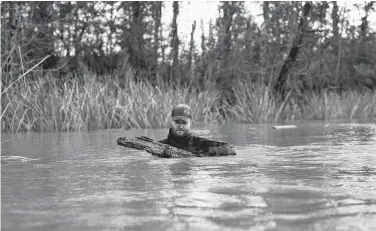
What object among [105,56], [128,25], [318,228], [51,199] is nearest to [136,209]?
[51,199]

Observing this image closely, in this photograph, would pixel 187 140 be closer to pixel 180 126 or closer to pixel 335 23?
pixel 180 126

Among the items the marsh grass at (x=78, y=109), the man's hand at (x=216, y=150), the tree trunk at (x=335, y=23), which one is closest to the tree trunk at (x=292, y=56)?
the tree trunk at (x=335, y=23)

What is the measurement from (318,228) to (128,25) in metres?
22.0

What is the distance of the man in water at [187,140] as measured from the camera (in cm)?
668

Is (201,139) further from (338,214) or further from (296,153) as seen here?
(338,214)

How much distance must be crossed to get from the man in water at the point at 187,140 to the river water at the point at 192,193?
0.17m

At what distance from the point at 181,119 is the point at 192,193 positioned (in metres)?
2.87

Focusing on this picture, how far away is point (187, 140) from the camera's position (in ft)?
23.1

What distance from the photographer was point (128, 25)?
79.4 feet

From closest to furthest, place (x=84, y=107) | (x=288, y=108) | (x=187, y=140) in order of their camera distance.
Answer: (x=187, y=140) < (x=84, y=107) < (x=288, y=108)

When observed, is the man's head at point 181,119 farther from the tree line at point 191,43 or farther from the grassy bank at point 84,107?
the tree line at point 191,43

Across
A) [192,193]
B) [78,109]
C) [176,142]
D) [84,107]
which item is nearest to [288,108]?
[84,107]

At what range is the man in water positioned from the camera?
6.68 m

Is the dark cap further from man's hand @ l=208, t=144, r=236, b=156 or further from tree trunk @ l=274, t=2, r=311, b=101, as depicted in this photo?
tree trunk @ l=274, t=2, r=311, b=101
